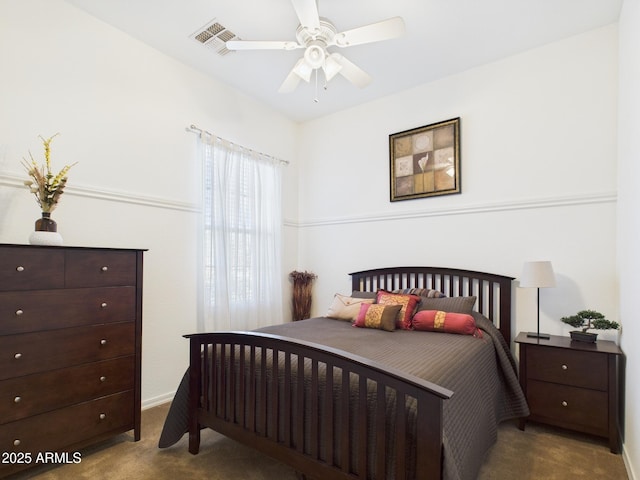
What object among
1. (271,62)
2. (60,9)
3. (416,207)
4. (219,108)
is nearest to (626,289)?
(416,207)

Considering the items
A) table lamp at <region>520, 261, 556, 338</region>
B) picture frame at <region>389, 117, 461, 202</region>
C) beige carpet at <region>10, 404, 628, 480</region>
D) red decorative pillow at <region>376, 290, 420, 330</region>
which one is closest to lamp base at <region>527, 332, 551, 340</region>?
table lamp at <region>520, 261, 556, 338</region>

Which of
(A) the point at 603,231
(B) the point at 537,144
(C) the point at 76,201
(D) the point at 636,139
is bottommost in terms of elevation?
(A) the point at 603,231

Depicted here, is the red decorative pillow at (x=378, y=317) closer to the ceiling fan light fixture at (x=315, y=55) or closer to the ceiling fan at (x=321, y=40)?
the ceiling fan at (x=321, y=40)

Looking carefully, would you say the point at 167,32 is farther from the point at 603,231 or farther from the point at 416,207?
the point at 603,231

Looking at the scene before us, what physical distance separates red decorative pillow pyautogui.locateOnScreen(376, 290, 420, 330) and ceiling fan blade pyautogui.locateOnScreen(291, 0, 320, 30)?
2.10m

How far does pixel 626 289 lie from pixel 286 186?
3.35 m

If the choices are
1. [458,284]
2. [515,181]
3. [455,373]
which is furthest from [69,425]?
[515,181]

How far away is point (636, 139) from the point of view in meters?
1.90

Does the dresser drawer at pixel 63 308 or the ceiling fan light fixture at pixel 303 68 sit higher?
the ceiling fan light fixture at pixel 303 68

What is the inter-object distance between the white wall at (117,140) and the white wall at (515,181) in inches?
65.4

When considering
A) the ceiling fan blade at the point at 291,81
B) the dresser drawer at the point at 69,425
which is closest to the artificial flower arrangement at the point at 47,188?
the dresser drawer at the point at 69,425

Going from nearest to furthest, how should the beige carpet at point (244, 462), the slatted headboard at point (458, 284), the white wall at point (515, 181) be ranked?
the beige carpet at point (244, 462) < the white wall at point (515, 181) < the slatted headboard at point (458, 284)

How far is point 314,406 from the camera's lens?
1627mm

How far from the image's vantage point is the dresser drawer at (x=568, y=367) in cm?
223
